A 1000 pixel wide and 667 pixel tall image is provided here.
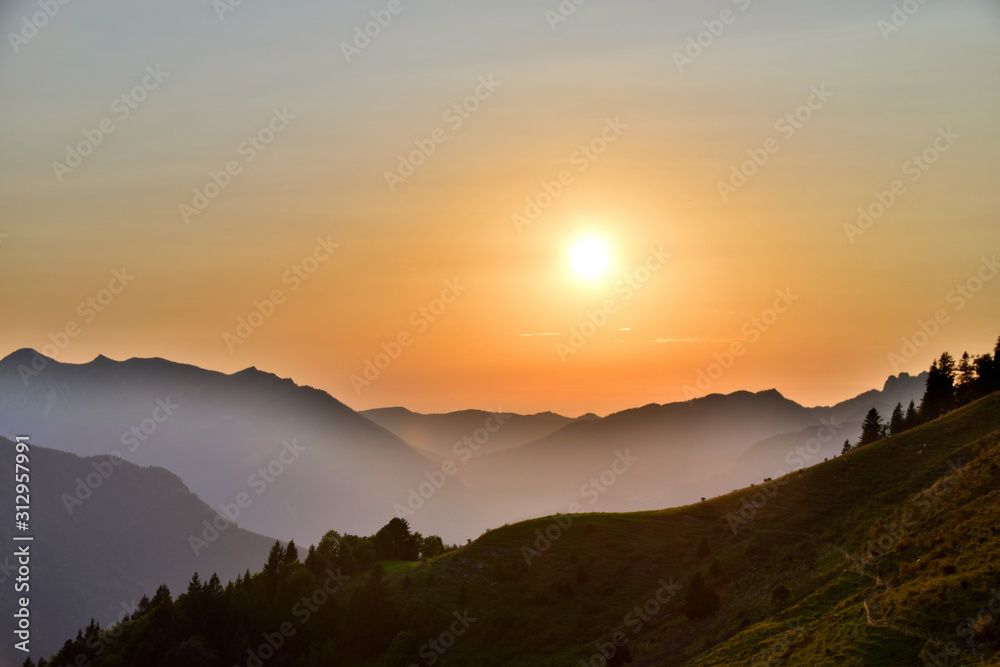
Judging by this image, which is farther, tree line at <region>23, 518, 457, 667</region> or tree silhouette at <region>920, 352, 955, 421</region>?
tree silhouette at <region>920, 352, 955, 421</region>

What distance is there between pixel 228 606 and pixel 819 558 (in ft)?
233

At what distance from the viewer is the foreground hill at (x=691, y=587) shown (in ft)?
166

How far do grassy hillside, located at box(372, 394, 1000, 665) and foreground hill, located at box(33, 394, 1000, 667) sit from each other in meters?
0.22

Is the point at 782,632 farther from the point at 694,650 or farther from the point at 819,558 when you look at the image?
the point at 819,558

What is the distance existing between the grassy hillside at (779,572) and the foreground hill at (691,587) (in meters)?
0.22

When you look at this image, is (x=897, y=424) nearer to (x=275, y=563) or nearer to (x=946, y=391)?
(x=946, y=391)

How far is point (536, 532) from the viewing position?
347ft

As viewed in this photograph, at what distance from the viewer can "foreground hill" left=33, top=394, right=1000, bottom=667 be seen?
1987 inches
